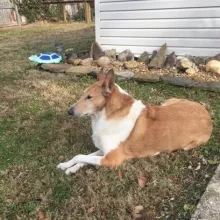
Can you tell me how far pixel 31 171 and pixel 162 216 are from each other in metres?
1.64

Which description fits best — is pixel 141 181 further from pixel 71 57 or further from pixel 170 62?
pixel 71 57

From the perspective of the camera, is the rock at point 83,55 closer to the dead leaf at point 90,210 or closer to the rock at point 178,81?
the rock at point 178,81

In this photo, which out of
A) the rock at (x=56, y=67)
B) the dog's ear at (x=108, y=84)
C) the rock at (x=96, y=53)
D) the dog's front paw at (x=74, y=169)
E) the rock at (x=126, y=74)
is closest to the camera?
the dog's ear at (x=108, y=84)

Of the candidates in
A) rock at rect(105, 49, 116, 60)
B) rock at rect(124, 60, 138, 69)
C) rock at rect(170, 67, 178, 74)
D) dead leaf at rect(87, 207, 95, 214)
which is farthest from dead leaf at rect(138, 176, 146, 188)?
rock at rect(105, 49, 116, 60)

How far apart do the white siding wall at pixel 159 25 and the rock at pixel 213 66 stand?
54cm

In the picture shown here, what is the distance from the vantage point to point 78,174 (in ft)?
12.7

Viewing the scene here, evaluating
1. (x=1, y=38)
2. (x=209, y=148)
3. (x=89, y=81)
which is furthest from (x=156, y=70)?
(x=1, y=38)

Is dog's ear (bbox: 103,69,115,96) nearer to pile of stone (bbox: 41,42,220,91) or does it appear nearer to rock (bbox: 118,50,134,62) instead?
pile of stone (bbox: 41,42,220,91)

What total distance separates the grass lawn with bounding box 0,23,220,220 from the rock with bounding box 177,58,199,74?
0.83 metres

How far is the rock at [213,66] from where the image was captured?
22.0ft

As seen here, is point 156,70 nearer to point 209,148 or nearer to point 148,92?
point 148,92

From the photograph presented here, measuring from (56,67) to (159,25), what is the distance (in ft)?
8.30

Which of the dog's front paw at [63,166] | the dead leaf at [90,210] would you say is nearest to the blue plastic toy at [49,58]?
the dog's front paw at [63,166]

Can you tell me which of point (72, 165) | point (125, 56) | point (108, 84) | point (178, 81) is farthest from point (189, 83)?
point (72, 165)
